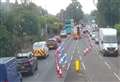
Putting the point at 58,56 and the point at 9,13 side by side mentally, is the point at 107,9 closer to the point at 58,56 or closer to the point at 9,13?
the point at 9,13

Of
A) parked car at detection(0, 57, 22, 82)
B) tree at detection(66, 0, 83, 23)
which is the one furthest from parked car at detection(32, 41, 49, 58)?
tree at detection(66, 0, 83, 23)

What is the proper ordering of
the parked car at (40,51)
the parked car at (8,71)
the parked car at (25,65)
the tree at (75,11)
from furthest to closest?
the tree at (75,11), the parked car at (40,51), the parked car at (25,65), the parked car at (8,71)

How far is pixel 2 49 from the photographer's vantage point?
36.1 metres

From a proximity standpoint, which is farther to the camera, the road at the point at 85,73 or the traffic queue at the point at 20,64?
the road at the point at 85,73

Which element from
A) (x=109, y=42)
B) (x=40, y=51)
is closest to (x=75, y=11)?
(x=109, y=42)

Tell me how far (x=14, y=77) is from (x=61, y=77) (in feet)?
31.5

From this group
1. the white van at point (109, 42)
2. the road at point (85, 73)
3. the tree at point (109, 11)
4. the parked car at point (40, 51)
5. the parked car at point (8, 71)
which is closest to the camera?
the parked car at point (8, 71)

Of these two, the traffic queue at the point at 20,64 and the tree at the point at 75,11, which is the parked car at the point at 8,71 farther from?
the tree at the point at 75,11

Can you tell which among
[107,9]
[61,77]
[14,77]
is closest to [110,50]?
[61,77]

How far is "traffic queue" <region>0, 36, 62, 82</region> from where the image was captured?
19.1m

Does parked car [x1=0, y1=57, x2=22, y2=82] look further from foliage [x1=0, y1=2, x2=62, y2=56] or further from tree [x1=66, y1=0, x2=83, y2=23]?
tree [x1=66, y1=0, x2=83, y2=23]

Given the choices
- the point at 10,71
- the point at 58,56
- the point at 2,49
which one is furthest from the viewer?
the point at 2,49

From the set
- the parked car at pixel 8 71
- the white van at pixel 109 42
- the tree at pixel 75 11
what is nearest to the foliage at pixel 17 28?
the tree at pixel 75 11

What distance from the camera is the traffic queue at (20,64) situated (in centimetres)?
1912
